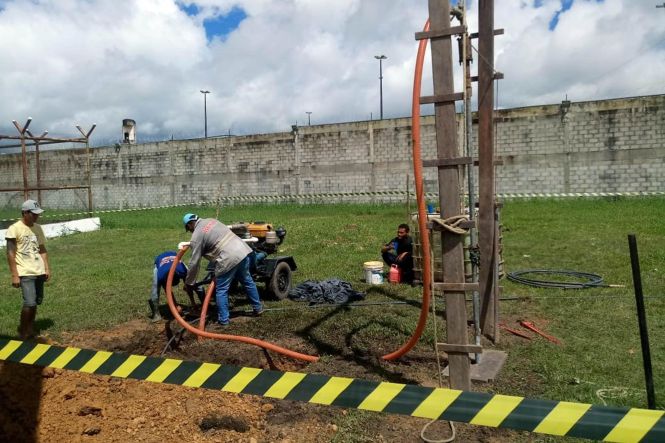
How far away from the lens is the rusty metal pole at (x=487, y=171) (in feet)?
18.4

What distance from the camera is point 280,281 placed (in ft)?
26.6

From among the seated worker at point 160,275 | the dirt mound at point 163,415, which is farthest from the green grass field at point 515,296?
the dirt mound at point 163,415

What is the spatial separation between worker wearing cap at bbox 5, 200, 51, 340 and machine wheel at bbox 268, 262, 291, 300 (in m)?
2.92

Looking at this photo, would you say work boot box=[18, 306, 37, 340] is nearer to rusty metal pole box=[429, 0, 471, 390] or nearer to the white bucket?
the white bucket

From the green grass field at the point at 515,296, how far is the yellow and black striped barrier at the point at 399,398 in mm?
2042

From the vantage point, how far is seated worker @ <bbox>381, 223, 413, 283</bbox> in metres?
8.73

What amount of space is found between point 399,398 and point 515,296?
530 cm

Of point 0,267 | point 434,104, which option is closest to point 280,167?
point 0,267

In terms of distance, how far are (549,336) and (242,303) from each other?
4180mm

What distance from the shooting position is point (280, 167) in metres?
26.6

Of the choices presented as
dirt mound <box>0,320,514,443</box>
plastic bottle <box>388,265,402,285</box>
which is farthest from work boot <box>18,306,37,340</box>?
plastic bottle <box>388,265,402,285</box>

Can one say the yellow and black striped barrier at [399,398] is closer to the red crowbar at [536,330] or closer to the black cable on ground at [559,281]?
the red crowbar at [536,330]

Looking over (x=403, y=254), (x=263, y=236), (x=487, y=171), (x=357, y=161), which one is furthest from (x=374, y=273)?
(x=357, y=161)

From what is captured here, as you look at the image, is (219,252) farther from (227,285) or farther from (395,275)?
(395,275)
